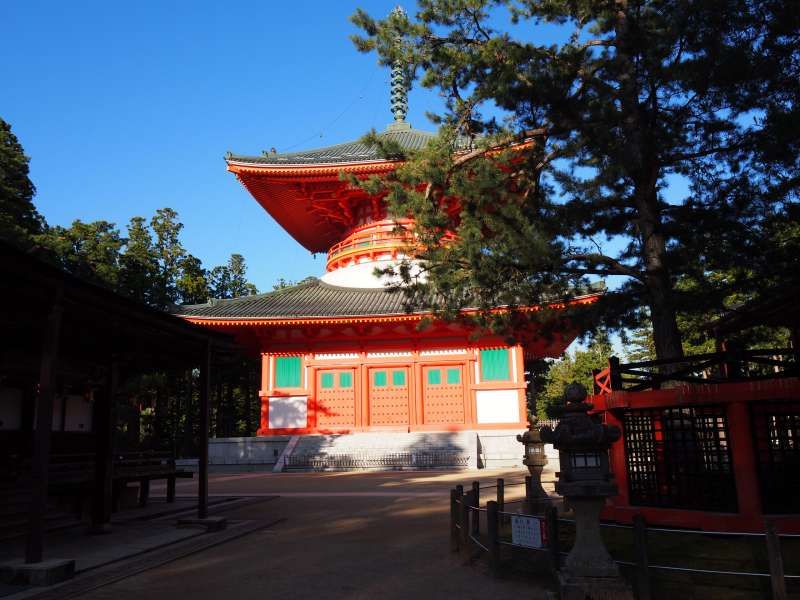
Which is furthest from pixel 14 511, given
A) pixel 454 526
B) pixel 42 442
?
pixel 454 526

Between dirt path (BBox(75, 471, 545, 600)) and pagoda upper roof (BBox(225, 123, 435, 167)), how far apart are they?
12.4 m

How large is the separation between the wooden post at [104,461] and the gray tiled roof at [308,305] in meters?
12.4

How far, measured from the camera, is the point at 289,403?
80.3ft

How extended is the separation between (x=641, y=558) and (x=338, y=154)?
25.2 m

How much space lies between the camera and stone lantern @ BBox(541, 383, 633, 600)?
504 centimetres

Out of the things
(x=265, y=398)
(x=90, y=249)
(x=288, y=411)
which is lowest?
(x=288, y=411)

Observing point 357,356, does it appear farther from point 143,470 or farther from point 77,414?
point 143,470

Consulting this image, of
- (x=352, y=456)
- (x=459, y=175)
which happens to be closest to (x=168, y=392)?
(x=352, y=456)

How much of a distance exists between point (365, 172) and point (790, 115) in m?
18.8

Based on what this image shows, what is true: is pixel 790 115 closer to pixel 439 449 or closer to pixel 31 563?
pixel 31 563

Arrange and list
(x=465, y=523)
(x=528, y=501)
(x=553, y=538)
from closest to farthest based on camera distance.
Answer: (x=553, y=538)
(x=465, y=523)
(x=528, y=501)

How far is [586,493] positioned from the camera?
17.0 feet

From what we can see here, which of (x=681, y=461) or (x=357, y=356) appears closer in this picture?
(x=681, y=461)

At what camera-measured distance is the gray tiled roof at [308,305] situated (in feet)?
75.5
